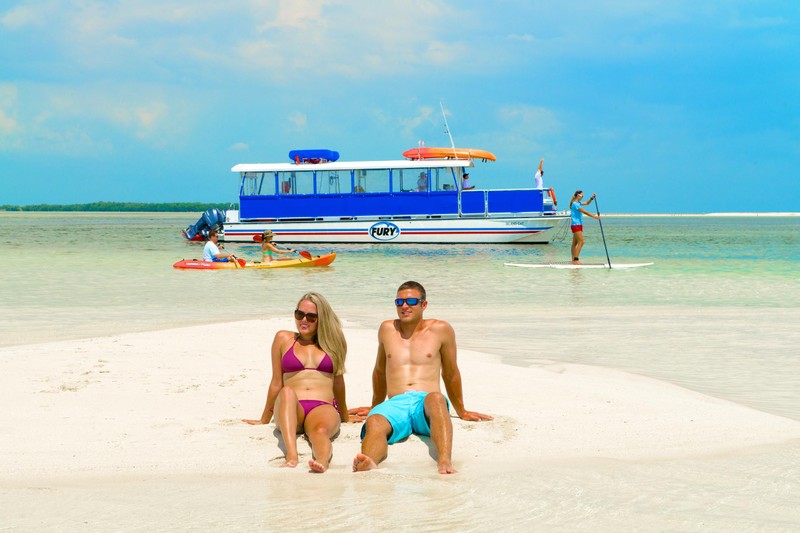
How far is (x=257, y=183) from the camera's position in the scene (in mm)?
36281

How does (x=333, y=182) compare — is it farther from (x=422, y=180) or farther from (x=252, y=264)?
(x=252, y=264)

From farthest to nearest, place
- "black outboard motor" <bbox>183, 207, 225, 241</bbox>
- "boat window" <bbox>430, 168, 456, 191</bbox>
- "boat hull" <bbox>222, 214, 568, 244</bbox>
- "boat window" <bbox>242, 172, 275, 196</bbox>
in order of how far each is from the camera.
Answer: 1. "black outboard motor" <bbox>183, 207, 225, 241</bbox>
2. "boat window" <bbox>242, 172, 275, 196</bbox>
3. "boat window" <bbox>430, 168, 456, 191</bbox>
4. "boat hull" <bbox>222, 214, 568, 244</bbox>

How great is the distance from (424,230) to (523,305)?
1949 centimetres

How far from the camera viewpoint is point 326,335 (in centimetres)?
590

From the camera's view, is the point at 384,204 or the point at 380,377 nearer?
the point at 380,377

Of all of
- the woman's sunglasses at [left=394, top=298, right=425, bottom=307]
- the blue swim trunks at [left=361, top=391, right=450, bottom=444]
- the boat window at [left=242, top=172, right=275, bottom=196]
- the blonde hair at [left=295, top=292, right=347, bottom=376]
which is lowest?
the blue swim trunks at [left=361, top=391, right=450, bottom=444]

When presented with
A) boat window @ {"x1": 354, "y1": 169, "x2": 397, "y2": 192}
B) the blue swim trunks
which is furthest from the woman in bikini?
boat window @ {"x1": 354, "y1": 169, "x2": 397, "y2": 192}

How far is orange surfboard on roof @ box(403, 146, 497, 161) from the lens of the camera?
34.8 metres

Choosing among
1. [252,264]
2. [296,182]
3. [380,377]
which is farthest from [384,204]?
[380,377]

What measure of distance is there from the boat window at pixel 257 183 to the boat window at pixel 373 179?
365cm

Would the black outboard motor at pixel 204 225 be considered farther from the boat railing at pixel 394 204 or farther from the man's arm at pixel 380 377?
the man's arm at pixel 380 377

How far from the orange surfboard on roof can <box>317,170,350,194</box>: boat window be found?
2.52 m

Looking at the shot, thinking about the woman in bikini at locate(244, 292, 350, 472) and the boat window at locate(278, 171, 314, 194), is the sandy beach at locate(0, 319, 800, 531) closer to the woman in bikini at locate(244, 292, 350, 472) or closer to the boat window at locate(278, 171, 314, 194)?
the woman in bikini at locate(244, 292, 350, 472)

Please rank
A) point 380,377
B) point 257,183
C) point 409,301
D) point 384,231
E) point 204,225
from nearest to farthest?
point 409,301 → point 380,377 → point 384,231 → point 257,183 → point 204,225
